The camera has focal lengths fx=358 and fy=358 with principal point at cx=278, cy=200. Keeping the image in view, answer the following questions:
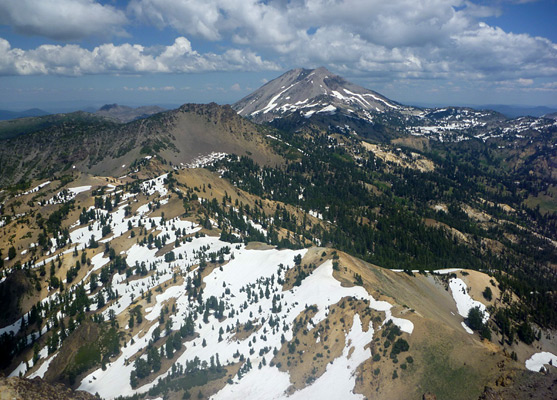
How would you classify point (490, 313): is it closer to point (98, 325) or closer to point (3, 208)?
point (98, 325)

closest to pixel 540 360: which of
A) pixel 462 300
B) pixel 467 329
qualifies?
pixel 467 329

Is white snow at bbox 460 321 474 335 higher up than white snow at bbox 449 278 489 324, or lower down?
higher up

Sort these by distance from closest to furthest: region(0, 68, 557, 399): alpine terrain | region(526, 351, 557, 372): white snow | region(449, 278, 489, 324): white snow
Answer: region(0, 68, 557, 399): alpine terrain < region(526, 351, 557, 372): white snow < region(449, 278, 489, 324): white snow

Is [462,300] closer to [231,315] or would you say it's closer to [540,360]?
[540,360]

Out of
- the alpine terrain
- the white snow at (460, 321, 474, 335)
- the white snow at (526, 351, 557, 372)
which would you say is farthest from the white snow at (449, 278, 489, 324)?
the white snow at (526, 351, 557, 372)

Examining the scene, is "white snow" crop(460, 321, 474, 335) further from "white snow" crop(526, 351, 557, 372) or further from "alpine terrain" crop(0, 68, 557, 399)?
"white snow" crop(526, 351, 557, 372)

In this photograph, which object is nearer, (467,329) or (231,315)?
(231,315)

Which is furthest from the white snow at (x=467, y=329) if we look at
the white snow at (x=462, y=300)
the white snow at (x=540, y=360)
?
the white snow at (x=540, y=360)

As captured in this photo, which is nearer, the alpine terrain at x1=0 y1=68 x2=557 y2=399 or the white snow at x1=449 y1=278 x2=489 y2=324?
the alpine terrain at x1=0 y1=68 x2=557 y2=399
